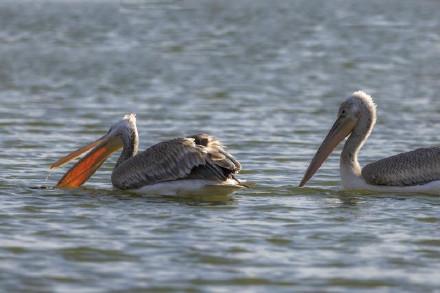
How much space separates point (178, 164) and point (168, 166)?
0.11 meters

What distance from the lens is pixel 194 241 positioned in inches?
270

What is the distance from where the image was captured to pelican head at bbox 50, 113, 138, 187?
352 inches

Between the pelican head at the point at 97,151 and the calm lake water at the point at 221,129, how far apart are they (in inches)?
6.2

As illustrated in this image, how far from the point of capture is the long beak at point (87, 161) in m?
8.91

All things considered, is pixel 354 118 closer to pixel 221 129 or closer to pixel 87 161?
pixel 87 161

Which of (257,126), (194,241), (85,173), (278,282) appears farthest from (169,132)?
(278,282)

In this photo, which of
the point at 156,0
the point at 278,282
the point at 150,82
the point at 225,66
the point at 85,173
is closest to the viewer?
the point at 278,282

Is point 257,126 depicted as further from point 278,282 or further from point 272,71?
point 278,282

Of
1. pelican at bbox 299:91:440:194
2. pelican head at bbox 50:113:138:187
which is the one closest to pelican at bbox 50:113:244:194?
pelican head at bbox 50:113:138:187

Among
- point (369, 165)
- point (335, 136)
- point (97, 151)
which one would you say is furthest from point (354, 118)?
point (97, 151)

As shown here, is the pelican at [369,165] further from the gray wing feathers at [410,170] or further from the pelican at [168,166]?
the pelican at [168,166]

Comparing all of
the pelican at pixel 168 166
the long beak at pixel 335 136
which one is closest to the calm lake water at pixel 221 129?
the pelican at pixel 168 166

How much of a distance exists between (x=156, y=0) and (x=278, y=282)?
2099 centimetres

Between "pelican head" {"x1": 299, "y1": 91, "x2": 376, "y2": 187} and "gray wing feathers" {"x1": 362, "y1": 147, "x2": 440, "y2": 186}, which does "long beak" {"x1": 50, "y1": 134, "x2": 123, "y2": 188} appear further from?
"gray wing feathers" {"x1": 362, "y1": 147, "x2": 440, "y2": 186}
